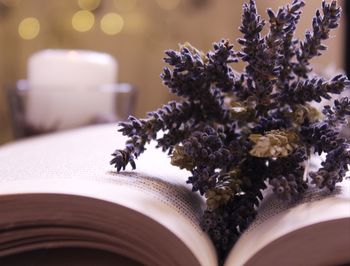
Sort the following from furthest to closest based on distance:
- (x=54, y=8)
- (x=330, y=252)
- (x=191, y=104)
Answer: (x=54, y=8), (x=191, y=104), (x=330, y=252)

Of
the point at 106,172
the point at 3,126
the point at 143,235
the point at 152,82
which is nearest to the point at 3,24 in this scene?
the point at 3,126

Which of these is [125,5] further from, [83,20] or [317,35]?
[317,35]

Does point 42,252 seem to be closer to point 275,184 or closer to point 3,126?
point 275,184

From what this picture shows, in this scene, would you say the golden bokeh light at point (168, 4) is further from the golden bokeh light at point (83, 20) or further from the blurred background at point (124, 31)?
the golden bokeh light at point (83, 20)

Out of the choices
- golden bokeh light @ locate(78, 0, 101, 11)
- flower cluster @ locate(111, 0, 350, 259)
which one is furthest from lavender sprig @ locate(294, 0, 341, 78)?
golden bokeh light @ locate(78, 0, 101, 11)

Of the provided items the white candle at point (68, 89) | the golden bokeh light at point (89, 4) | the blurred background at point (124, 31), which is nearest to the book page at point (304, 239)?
the white candle at point (68, 89)

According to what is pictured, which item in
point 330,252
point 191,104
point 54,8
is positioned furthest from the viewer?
point 54,8
